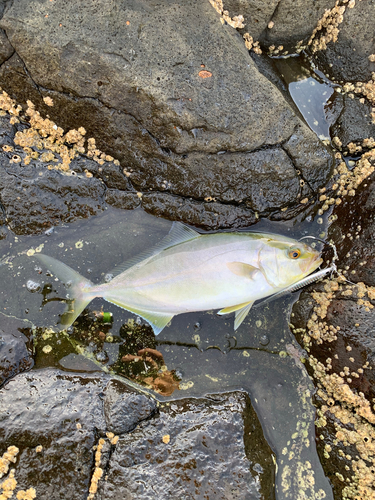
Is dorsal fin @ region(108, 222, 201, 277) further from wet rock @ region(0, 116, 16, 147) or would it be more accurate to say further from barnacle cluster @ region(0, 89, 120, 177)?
wet rock @ region(0, 116, 16, 147)

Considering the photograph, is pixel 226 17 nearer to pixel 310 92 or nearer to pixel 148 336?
pixel 310 92

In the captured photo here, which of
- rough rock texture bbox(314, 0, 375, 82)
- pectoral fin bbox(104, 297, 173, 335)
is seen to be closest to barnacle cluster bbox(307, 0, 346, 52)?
rough rock texture bbox(314, 0, 375, 82)

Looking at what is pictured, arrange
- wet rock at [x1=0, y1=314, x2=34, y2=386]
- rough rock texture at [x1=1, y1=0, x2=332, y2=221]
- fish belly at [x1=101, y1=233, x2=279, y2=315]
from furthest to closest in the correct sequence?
1. wet rock at [x1=0, y1=314, x2=34, y2=386]
2. fish belly at [x1=101, y1=233, x2=279, y2=315]
3. rough rock texture at [x1=1, y1=0, x2=332, y2=221]

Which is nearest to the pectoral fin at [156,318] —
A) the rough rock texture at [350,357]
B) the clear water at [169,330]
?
the clear water at [169,330]

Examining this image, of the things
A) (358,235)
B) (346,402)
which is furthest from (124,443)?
(358,235)

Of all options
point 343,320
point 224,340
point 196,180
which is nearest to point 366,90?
point 196,180

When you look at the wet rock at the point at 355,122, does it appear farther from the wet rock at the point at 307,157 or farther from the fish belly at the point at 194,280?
the fish belly at the point at 194,280
